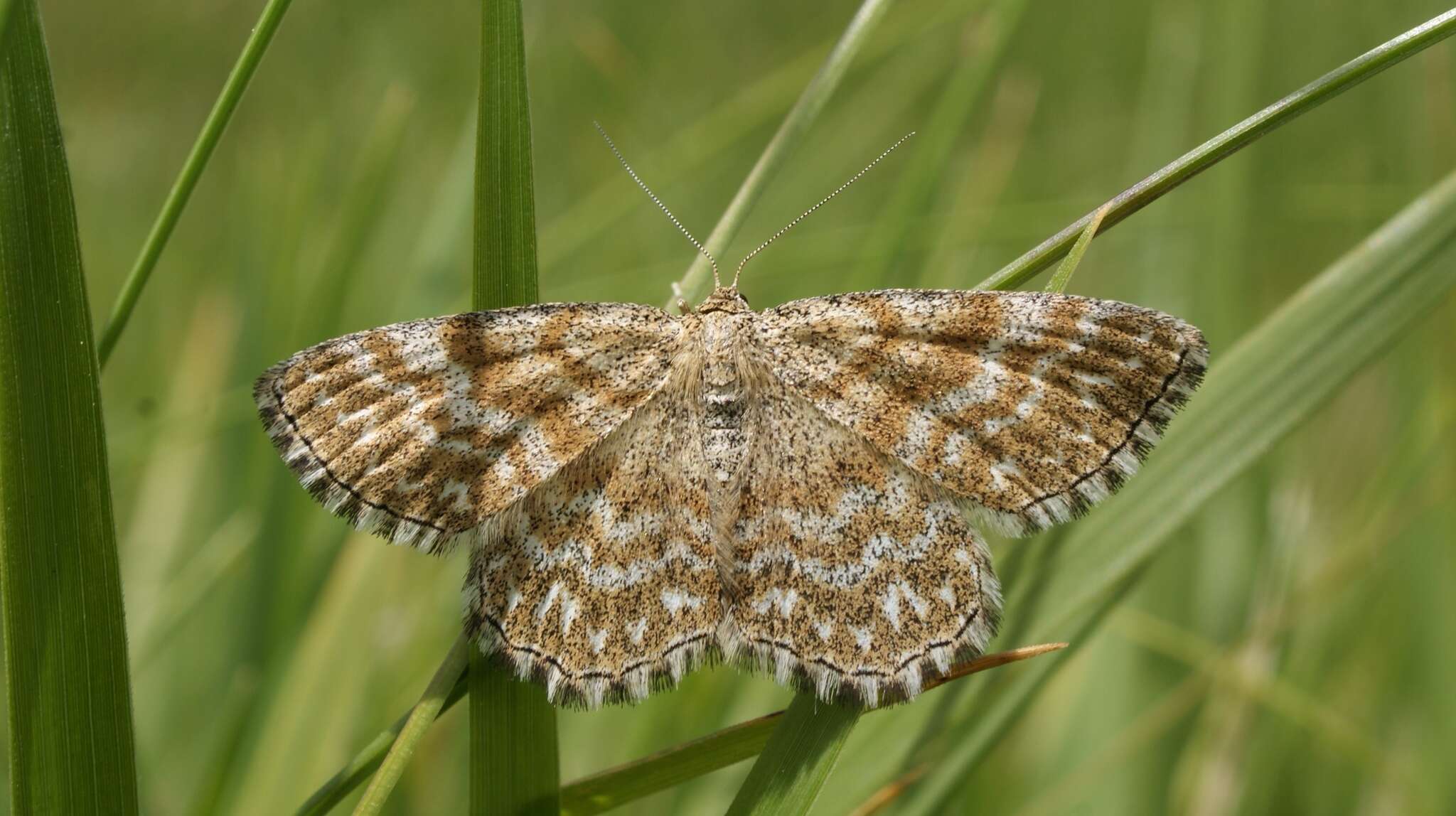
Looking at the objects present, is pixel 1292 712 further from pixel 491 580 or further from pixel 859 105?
pixel 859 105

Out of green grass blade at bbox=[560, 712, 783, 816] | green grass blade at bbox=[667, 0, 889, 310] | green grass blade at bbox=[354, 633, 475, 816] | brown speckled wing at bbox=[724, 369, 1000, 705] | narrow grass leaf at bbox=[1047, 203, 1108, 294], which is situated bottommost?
green grass blade at bbox=[560, 712, 783, 816]

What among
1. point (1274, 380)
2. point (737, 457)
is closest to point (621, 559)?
point (737, 457)

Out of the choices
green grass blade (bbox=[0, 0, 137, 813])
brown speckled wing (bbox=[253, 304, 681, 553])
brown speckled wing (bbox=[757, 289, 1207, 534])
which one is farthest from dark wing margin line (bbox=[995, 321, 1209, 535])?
green grass blade (bbox=[0, 0, 137, 813])

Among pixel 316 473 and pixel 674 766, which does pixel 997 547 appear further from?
pixel 316 473

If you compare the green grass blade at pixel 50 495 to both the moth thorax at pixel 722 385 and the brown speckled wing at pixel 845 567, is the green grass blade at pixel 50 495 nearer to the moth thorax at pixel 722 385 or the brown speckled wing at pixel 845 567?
the brown speckled wing at pixel 845 567

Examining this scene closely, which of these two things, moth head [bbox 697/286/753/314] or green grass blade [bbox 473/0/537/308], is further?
moth head [bbox 697/286/753/314]

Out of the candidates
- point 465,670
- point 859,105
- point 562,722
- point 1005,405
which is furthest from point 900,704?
point 859,105

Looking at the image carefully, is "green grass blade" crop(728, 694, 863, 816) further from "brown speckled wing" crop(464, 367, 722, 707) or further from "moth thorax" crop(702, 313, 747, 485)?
"moth thorax" crop(702, 313, 747, 485)

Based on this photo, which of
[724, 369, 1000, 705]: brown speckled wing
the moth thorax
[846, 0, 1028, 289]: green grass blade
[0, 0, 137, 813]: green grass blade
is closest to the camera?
[0, 0, 137, 813]: green grass blade
